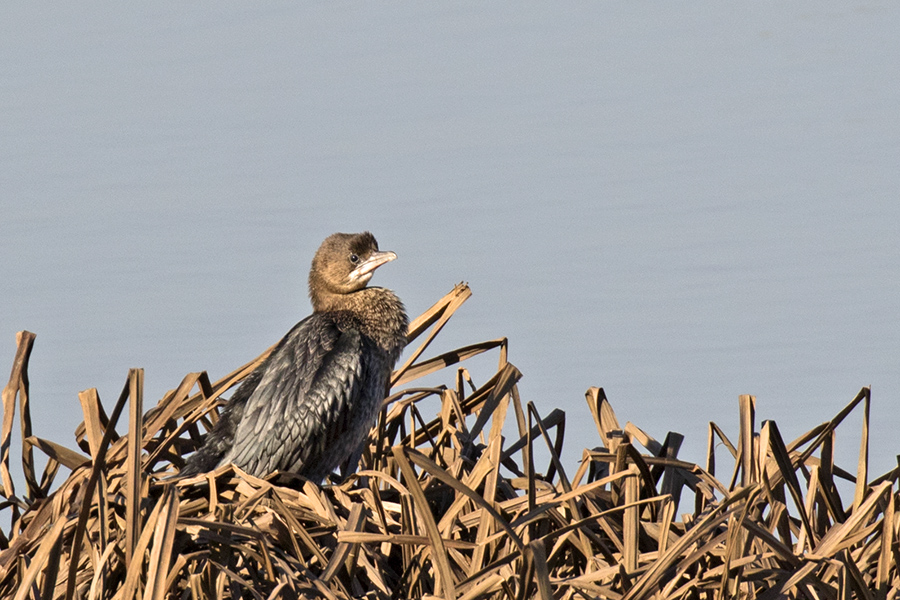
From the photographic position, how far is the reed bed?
103 inches

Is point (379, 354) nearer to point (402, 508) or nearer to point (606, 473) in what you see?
point (606, 473)

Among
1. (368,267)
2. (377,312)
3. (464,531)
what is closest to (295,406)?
(377,312)

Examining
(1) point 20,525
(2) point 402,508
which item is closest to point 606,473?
(2) point 402,508

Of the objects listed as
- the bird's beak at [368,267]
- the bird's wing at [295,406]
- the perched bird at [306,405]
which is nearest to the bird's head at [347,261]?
the bird's beak at [368,267]

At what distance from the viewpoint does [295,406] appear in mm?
4332

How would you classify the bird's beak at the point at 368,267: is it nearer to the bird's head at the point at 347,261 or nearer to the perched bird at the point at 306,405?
the bird's head at the point at 347,261

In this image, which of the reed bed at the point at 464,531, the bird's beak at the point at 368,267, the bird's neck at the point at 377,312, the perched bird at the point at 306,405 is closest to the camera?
the reed bed at the point at 464,531

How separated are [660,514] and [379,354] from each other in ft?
6.06

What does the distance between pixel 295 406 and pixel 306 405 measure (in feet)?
0.13

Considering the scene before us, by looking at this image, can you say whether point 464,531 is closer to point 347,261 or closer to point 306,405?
point 306,405

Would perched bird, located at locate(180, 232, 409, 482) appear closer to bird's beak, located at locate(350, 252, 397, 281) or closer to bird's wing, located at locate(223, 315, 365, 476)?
bird's wing, located at locate(223, 315, 365, 476)

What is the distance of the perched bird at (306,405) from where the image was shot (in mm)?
4207

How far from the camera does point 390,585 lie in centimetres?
292

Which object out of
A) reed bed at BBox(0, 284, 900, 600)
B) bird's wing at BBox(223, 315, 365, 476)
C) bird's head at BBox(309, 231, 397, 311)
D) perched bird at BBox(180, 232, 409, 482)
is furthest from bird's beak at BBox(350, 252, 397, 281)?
reed bed at BBox(0, 284, 900, 600)
